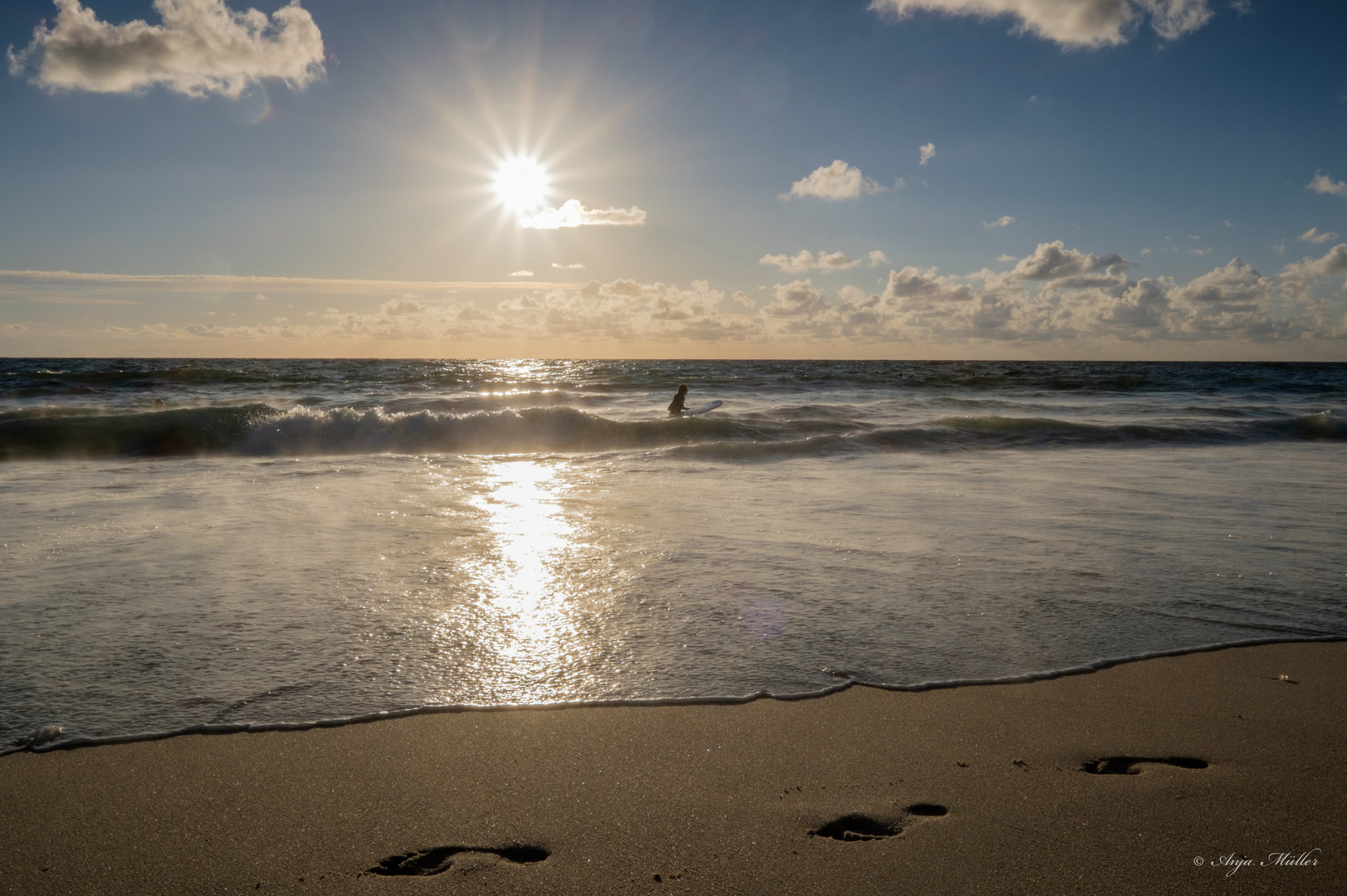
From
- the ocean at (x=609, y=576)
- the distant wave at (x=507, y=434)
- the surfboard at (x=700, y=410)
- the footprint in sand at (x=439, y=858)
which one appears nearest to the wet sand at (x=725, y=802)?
the footprint in sand at (x=439, y=858)

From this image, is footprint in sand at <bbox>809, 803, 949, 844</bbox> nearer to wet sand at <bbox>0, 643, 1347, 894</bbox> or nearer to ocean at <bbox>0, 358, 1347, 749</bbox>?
wet sand at <bbox>0, 643, 1347, 894</bbox>

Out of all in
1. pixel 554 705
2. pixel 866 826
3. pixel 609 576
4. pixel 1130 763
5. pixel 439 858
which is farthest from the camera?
pixel 609 576

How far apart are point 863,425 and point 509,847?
42.0 ft

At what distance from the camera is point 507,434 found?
39.4ft

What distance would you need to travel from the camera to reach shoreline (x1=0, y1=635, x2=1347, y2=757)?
203 centimetres

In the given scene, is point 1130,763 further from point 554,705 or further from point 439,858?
point 439,858

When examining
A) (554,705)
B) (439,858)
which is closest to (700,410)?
(554,705)

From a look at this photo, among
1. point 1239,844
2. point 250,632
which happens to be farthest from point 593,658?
point 1239,844

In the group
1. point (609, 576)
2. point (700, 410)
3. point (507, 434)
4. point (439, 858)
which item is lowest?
point (439, 858)

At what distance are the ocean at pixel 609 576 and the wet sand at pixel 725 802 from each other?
21cm

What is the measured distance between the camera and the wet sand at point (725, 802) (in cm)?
155

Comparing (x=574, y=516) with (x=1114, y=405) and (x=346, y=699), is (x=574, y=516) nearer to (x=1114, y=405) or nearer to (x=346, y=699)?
(x=346, y=699)

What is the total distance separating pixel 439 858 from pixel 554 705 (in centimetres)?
69

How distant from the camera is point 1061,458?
9062 millimetres
